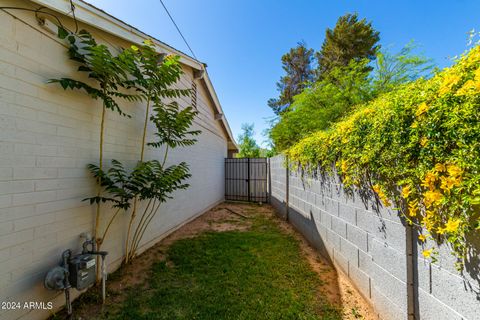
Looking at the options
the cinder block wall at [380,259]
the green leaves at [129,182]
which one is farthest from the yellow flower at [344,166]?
the green leaves at [129,182]

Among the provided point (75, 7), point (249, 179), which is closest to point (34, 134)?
point (75, 7)

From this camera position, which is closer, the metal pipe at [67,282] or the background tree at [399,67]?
the metal pipe at [67,282]

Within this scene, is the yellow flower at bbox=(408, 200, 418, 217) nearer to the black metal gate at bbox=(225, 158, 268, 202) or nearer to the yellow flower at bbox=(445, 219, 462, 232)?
the yellow flower at bbox=(445, 219, 462, 232)

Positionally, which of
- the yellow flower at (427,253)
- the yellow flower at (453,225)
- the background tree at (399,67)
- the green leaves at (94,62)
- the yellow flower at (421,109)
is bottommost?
the yellow flower at (427,253)

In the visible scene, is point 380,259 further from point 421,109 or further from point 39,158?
point 39,158

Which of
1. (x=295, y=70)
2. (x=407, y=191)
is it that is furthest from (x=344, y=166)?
(x=295, y=70)

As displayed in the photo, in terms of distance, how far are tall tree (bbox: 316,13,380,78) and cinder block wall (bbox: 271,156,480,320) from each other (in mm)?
11491

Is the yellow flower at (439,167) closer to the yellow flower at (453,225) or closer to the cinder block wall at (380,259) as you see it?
the yellow flower at (453,225)

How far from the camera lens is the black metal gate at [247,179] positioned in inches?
356

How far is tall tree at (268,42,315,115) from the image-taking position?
17.8 metres

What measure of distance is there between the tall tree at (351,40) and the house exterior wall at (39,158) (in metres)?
13.1

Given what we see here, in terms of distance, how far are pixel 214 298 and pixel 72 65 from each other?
127 inches

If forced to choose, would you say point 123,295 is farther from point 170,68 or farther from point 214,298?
point 170,68

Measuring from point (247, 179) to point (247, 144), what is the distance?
10.2 meters
